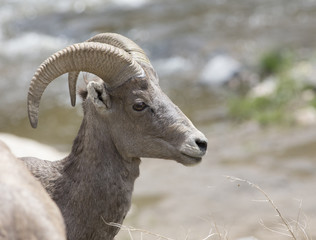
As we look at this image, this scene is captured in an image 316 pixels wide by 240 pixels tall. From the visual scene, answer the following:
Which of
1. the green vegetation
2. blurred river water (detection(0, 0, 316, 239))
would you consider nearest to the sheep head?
blurred river water (detection(0, 0, 316, 239))

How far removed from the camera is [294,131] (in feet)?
44.0

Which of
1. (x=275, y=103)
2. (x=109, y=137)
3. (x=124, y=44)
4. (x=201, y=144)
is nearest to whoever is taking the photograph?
(x=201, y=144)

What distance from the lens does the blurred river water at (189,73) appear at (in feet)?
36.6

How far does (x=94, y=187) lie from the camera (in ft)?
18.7

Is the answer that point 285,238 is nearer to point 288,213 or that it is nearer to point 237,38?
point 288,213

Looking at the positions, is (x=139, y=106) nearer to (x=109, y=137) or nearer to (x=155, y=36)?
(x=109, y=137)

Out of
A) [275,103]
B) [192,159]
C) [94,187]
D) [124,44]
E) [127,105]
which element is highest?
[124,44]

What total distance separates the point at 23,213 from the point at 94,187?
202cm

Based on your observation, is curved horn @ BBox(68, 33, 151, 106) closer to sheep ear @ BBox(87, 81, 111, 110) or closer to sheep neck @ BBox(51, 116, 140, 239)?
sheep ear @ BBox(87, 81, 111, 110)

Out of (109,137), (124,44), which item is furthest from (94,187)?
(124,44)

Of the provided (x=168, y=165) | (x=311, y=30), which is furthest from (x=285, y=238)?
(x=311, y=30)

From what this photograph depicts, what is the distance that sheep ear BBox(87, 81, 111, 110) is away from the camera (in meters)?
5.72

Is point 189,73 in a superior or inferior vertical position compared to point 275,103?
inferior

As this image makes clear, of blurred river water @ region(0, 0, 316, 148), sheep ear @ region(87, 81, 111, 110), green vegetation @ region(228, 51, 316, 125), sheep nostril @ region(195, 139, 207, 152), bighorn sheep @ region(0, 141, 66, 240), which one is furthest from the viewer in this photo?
blurred river water @ region(0, 0, 316, 148)
